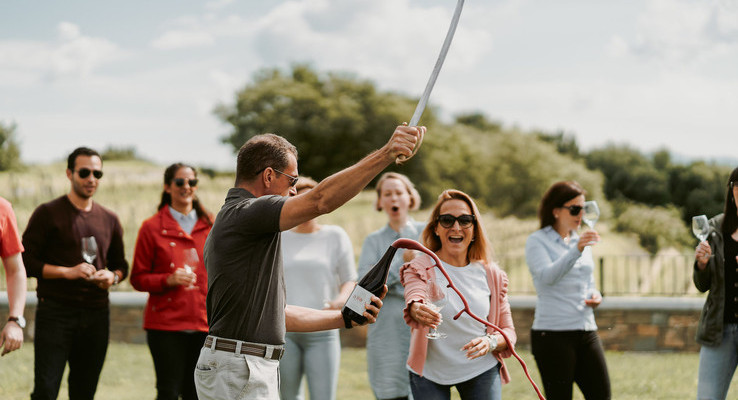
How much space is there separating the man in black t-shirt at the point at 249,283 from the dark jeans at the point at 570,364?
103 inches

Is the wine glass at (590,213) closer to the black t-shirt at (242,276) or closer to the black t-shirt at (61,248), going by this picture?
the black t-shirt at (242,276)

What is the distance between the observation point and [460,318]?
4480 millimetres

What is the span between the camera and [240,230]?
3262 millimetres

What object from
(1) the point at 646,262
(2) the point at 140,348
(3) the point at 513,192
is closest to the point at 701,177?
(3) the point at 513,192

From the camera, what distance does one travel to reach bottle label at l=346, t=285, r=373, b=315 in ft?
11.4

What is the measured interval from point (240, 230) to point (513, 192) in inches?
1260

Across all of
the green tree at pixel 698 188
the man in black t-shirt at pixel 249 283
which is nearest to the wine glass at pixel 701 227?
the man in black t-shirt at pixel 249 283

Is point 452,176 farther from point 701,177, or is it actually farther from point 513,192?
point 701,177

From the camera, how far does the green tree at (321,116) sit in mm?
48094

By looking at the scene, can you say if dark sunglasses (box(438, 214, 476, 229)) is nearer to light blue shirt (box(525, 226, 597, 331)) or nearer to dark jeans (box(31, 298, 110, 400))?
light blue shirt (box(525, 226, 597, 331))

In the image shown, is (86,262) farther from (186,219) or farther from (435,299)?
(435,299)

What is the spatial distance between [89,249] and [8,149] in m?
19.8

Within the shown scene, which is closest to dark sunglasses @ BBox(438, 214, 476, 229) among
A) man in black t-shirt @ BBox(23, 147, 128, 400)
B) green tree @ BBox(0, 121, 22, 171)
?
man in black t-shirt @ BBox(23, 147, 128, 400)


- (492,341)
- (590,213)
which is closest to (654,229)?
(590,213)
